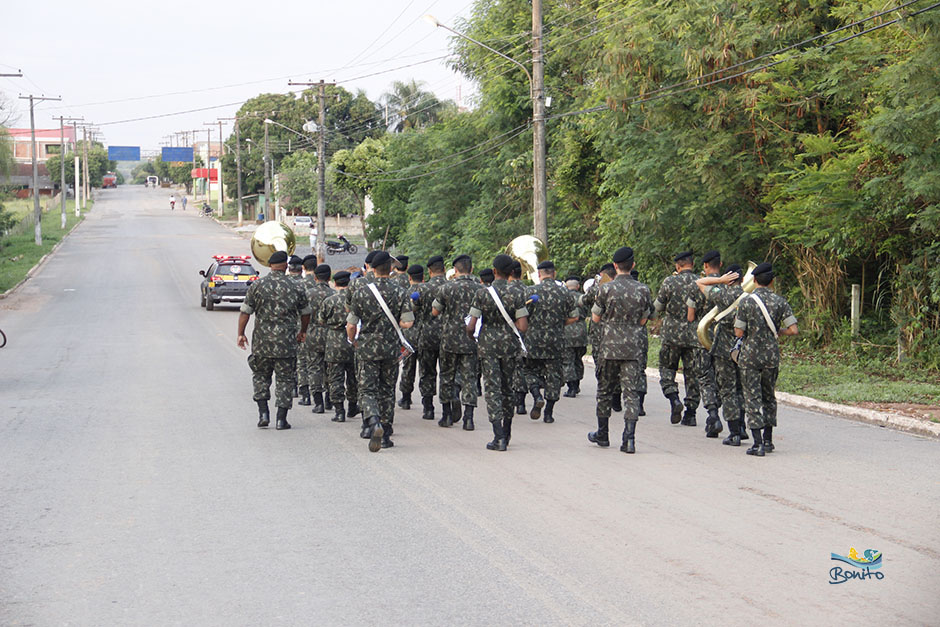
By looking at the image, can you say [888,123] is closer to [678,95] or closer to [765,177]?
[765,177]

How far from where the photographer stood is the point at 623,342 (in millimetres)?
10000

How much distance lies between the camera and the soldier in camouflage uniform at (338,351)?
11469 millimetres

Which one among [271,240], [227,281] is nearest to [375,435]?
[271,240]

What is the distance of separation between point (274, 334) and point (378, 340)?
65.5 inches

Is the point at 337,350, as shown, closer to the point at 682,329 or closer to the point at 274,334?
the point at 274,334

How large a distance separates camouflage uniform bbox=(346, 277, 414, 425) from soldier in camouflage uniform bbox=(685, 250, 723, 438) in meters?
3.29

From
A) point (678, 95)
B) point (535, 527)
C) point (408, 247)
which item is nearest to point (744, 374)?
point (535, 527)

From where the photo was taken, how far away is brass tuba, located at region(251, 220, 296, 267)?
19281 mm

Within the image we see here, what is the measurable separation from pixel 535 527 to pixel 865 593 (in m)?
2.23

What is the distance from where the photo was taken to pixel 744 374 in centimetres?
994

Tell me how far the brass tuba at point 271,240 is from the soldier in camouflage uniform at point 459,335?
840 cm

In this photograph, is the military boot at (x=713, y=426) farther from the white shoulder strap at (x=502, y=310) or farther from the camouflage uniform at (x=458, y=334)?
the camouflage uniform at (x=458, y=334)

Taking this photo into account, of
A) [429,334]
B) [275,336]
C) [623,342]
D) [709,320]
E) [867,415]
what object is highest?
[709,320]

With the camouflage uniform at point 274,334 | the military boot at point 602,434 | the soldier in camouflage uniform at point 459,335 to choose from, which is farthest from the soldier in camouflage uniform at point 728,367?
the camouflage uniform at point 274,334
